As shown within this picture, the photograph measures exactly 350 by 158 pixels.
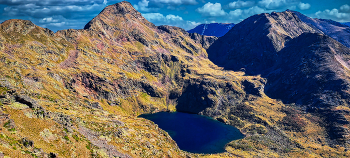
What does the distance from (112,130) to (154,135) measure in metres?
36.4

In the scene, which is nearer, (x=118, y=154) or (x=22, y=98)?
(x=22, y=98)

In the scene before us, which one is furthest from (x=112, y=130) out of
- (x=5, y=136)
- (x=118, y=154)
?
(x=5, y=136)

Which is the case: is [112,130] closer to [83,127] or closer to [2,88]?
[83,127]

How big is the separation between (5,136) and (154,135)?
97674 millimetres

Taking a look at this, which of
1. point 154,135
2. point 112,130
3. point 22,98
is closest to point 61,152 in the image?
point 22,98

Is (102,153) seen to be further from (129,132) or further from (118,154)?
(129,132)

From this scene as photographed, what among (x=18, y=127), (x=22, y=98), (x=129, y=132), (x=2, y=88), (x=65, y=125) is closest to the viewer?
(x=18, y=127)

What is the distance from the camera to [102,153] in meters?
75.6

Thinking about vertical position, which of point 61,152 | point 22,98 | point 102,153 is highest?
point 22,98

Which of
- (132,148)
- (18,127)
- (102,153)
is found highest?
(18,127)

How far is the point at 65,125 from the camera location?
77500mm

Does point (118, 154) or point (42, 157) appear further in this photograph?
point (118, 154)

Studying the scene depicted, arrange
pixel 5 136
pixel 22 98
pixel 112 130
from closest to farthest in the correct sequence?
pixel 5 136
pixel 22 98
pixel 112 130

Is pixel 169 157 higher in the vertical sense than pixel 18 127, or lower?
lower
